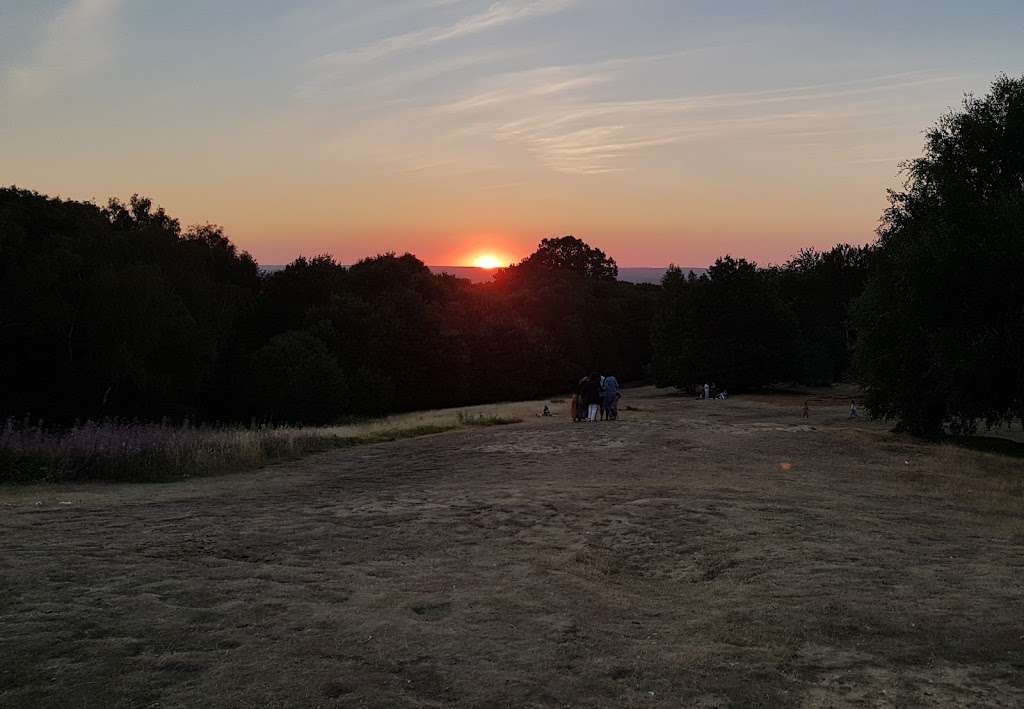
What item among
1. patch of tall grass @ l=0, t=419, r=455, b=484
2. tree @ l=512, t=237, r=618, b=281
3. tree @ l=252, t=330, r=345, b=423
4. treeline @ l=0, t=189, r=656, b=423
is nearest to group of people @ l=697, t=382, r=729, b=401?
treeline @ l=0, t=189, r=656, b=423

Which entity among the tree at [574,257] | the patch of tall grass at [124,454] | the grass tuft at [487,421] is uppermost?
the tree at [574,257]

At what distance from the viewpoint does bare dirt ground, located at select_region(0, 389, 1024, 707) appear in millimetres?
4695

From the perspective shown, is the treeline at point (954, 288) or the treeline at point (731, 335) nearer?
the treeline at point (954, 288)

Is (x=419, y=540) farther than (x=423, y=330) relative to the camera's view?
No

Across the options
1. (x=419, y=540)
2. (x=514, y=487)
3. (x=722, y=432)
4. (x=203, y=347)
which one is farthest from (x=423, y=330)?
(x=419, y=540)

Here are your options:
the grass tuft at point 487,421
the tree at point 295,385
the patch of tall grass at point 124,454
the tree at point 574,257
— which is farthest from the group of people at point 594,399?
the tree at point 574,257

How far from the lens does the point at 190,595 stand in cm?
610

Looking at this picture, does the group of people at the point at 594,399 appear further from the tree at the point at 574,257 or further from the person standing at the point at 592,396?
the tree at the point at 574,257

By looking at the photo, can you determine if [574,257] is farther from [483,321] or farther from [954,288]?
[954,288]

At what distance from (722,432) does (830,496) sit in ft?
32.0

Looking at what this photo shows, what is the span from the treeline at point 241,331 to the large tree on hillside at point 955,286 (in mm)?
28271

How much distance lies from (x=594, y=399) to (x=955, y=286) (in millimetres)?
11178

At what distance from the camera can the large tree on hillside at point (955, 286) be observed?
18.4 m

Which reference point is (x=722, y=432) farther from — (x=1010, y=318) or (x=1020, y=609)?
(x=1020, y=609)
